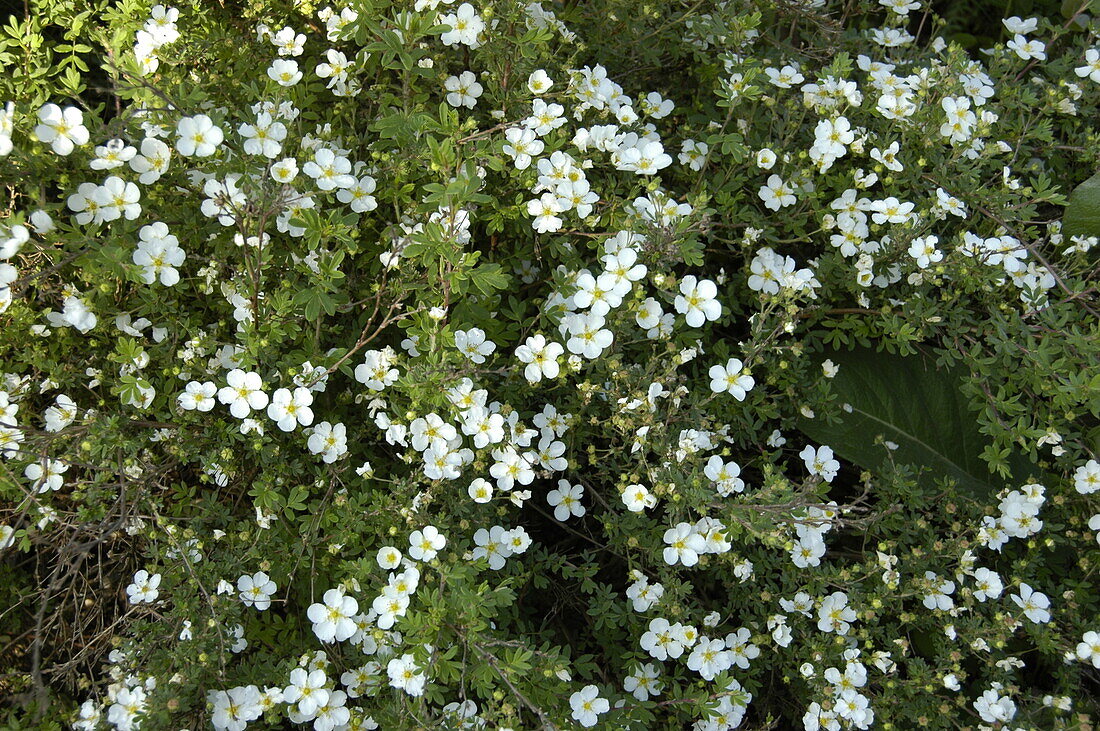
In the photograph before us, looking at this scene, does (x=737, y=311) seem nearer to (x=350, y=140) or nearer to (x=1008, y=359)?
(x=1008, y=359)

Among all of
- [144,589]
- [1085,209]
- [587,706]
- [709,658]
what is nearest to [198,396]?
[144,589]

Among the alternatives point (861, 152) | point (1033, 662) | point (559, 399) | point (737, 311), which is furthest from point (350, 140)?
point (1033, 662)

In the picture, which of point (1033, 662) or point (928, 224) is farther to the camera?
point (1033, 662)

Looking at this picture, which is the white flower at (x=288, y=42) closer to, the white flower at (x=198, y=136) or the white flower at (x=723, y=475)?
the white flower at (x=198, y=136)

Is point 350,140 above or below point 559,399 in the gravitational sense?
above

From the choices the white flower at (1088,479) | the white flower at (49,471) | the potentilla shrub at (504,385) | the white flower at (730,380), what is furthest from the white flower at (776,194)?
the white flower at (49,471)
